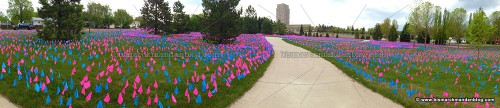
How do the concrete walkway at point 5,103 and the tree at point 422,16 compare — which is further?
the tree at point 422,16

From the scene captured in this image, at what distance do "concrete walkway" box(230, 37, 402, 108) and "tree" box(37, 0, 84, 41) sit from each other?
11766mm

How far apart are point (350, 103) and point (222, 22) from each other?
14095mm

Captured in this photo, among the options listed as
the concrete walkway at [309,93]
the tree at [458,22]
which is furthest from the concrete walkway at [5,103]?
the tree at [458,22]

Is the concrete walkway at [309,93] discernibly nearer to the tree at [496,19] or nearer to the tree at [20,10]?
the tree at [496,19]

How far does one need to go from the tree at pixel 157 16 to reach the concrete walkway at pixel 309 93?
1855cm

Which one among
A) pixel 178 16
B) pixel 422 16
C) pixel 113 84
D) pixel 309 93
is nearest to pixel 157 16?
pixel 178 16

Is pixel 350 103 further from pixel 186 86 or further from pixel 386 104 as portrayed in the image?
pixel 186 86

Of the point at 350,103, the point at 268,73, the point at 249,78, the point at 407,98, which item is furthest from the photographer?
the point at 268,73

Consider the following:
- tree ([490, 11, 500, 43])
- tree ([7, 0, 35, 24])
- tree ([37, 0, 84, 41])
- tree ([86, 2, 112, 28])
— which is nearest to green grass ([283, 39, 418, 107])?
tree ([37, 0, 84, 41])

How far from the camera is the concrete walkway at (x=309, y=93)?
631cm

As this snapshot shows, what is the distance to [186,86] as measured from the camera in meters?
7.29

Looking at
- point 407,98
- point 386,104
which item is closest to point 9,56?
point 386,104

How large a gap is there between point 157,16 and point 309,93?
22.1 m

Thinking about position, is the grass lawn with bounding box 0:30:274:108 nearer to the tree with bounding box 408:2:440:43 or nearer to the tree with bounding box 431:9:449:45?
the tree with bounding box 408:2:440:43
